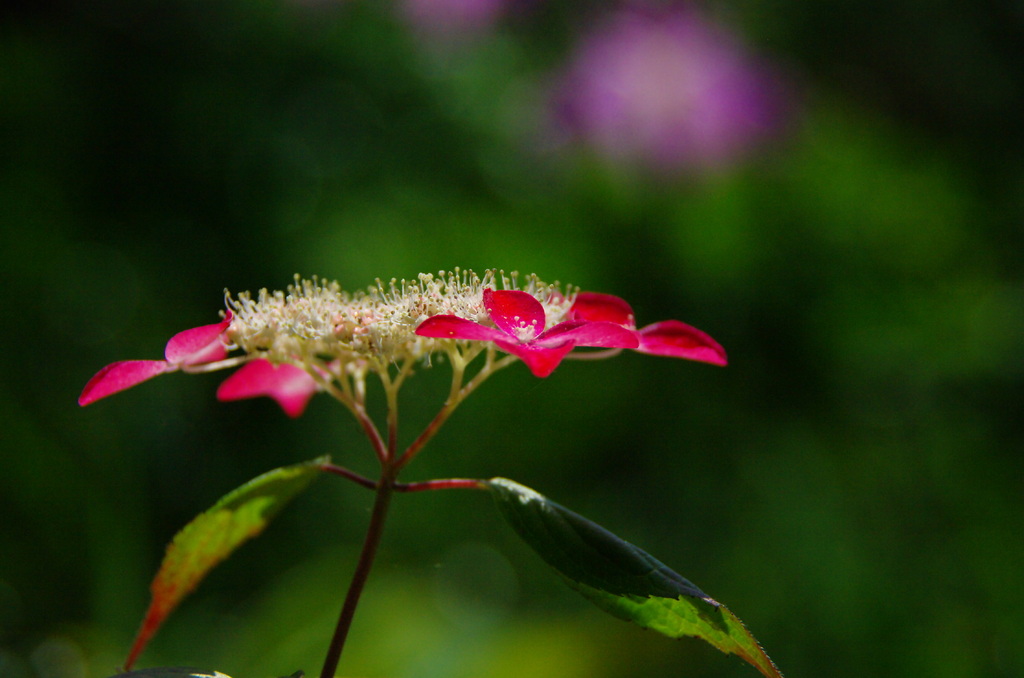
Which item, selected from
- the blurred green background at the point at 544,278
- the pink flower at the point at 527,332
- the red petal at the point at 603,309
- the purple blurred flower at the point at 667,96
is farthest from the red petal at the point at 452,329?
the purple blurred flower at the point at 667,96

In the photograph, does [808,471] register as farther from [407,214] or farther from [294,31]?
[294,31]

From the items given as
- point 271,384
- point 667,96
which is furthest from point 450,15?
point 271,384

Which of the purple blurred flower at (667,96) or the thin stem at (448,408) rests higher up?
the purple blurred flower at (667,96)

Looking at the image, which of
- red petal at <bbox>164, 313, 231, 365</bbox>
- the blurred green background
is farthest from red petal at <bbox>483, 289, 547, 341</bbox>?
the blurred green background

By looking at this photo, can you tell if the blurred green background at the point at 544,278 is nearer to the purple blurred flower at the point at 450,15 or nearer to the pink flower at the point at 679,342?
the purple blurred flower at the point at 450,15

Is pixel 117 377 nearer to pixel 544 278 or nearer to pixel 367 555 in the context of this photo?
pixel 367 555
